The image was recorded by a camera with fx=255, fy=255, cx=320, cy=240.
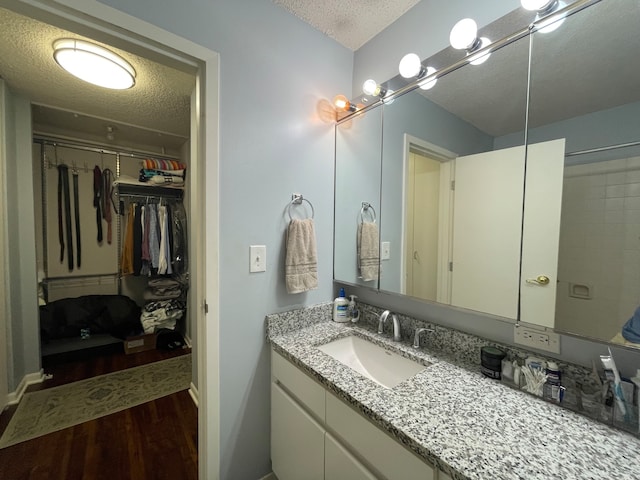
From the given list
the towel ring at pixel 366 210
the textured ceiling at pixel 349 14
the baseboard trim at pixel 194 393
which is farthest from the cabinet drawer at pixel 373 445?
the textured ceiling at pixel 349 14

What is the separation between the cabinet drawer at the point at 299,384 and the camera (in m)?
0.99

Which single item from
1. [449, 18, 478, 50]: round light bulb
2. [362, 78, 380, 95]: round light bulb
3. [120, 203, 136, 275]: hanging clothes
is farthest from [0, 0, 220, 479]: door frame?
[120, 203, 136, 275]: hanging clothes

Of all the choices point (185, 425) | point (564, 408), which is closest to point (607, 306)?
point (564, 408)

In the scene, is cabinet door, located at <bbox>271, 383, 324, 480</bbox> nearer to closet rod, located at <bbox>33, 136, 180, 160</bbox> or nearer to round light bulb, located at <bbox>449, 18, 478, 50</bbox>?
round light bulb, located at <bbox>449, 18, 478, 50</bbox>

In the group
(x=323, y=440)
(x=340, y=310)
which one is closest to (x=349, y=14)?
(x=340, y=310)

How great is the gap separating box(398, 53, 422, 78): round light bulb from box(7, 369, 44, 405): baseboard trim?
11.3ft

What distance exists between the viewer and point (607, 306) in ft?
2.56

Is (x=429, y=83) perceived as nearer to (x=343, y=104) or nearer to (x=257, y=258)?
(x=343, y=104)

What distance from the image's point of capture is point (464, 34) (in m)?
1.02

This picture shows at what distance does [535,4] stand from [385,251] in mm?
1101

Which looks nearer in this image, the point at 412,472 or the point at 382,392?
the point at 412,472

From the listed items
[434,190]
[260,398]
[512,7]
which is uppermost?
[512,7]

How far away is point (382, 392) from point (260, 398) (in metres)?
0.77

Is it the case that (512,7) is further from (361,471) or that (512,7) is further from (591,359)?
(361,471)
